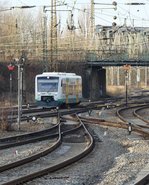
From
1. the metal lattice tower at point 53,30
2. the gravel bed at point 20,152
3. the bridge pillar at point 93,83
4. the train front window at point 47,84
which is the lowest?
the bridge pillar at point 93,83

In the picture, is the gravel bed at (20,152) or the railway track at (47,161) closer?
the railway track at (47,161)

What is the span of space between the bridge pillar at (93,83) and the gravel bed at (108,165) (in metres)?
49.2

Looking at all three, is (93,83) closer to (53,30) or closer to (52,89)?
(53,30)

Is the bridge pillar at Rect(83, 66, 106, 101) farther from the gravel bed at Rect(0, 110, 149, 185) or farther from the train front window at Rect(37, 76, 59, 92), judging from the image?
the gravel bed at Rect(0, 110, 149, 185)

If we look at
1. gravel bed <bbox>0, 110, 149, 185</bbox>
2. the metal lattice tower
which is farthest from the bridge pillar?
gravel bed <bbox>0, 110, 149, 185</bbox>

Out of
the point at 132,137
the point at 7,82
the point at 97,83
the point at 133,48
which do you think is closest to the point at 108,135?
the point at 132,137

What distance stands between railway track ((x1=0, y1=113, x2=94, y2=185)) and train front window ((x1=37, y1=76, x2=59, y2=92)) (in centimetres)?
1978

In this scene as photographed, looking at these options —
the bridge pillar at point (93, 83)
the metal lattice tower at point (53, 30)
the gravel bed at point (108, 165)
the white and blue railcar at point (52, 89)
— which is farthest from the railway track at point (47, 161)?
the bridge pillar at point (93, 83)

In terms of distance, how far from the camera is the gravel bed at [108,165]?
12.0 m

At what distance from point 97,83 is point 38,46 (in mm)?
9524

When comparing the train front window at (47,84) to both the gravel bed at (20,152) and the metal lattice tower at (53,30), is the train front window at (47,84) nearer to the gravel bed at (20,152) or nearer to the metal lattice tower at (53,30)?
the metal lattice tower at (53,30)

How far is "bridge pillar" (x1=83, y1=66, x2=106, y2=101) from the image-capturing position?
71.2m

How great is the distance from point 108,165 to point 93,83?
187ft

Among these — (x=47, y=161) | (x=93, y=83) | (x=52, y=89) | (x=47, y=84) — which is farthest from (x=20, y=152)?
(x=93, y=83)
